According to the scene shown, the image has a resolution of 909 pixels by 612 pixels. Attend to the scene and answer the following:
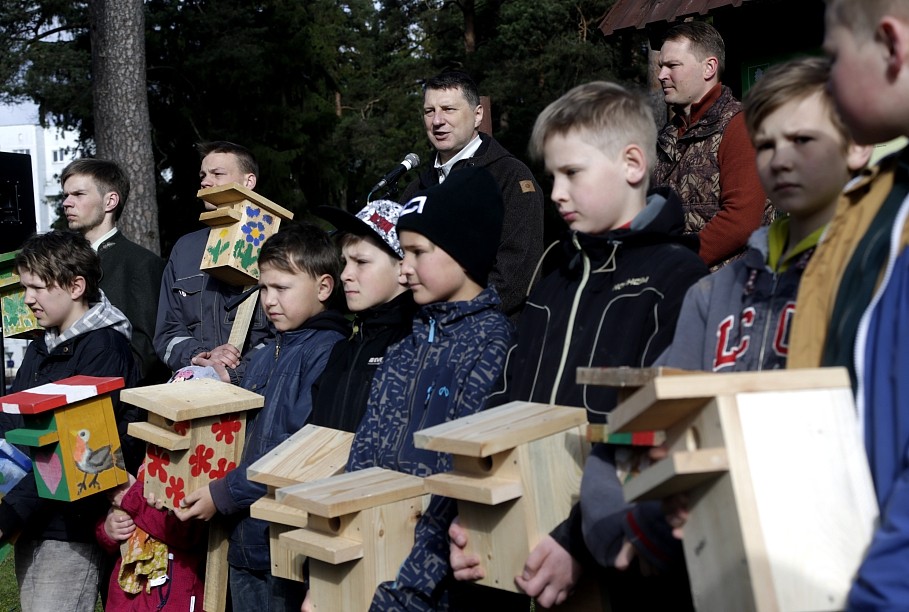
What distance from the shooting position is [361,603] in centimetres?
299

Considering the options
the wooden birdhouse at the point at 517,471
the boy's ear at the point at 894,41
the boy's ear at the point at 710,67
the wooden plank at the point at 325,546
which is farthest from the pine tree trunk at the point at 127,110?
the boy's ear at the point at 894,41

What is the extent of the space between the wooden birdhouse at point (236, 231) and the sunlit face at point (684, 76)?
194cm

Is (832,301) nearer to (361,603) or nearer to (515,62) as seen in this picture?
(361,603)

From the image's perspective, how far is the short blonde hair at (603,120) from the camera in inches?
110

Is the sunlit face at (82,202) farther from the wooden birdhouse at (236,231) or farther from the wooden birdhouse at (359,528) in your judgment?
the wooden birdhouse at (359,528)

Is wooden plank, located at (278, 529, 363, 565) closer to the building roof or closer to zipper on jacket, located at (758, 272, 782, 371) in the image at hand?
zipper on jacket, located at (758, 272, 782, 371)

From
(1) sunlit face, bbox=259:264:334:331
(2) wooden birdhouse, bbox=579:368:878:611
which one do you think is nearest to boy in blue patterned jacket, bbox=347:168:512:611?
(1) sunlit face, bbox=259:264:334:331

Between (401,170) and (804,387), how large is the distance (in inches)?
129

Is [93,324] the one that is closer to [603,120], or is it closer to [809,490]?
[603,120]

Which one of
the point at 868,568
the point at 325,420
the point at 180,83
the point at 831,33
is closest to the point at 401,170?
the point at 325,420

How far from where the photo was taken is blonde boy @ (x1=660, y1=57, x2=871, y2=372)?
7.26 ft

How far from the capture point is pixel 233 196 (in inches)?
197

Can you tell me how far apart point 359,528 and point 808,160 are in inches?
63.7

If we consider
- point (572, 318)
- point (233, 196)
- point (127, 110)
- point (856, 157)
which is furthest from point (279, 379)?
point (127, 110)
